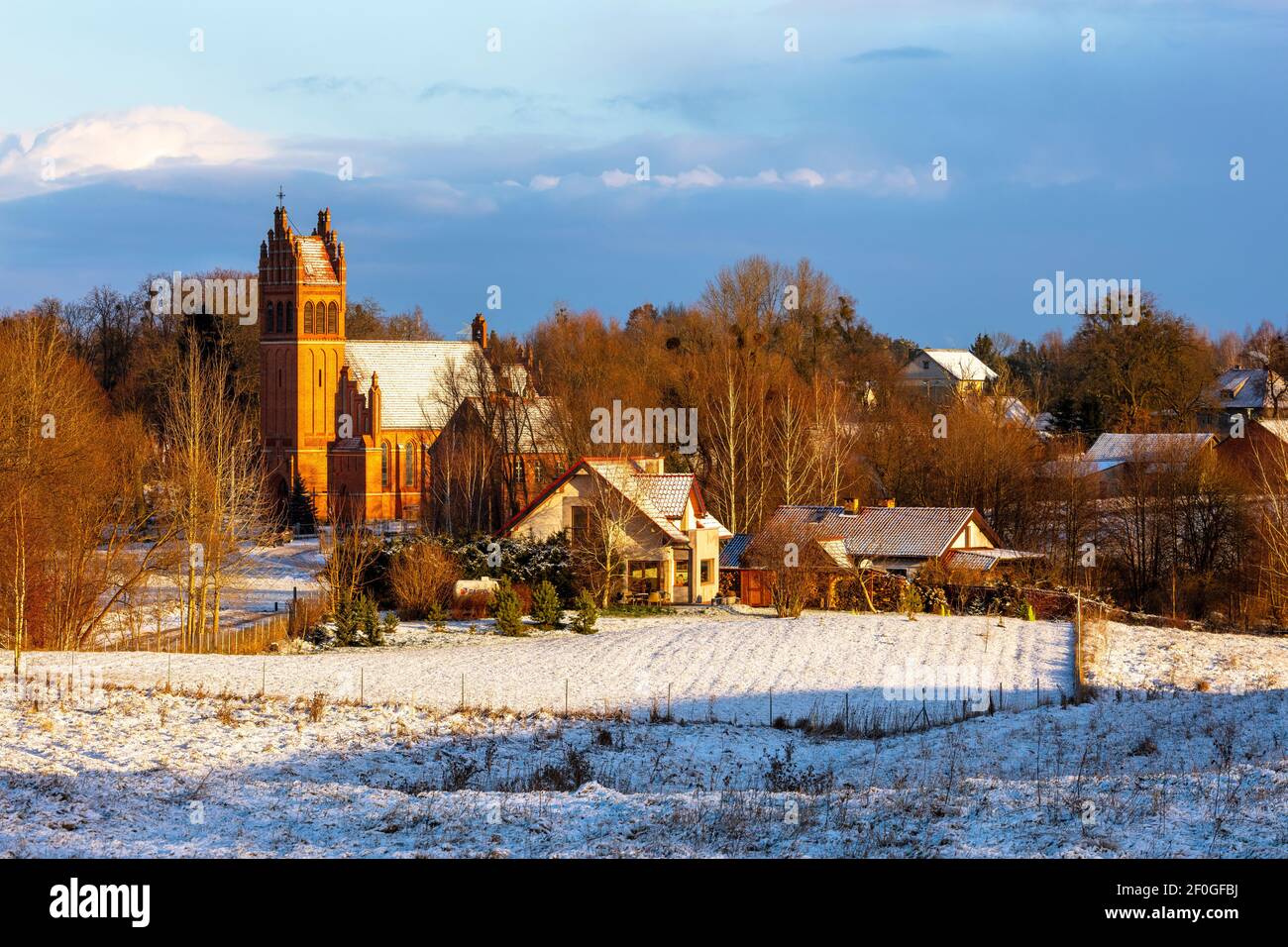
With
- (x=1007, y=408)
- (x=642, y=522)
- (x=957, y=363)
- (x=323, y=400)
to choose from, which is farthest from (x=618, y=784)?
(x=957, y=363)

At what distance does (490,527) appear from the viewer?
204 ft

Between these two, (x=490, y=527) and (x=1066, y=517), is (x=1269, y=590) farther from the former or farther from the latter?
(x=490, y=527)

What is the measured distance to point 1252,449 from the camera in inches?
2158

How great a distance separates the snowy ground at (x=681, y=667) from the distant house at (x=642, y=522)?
6.02 m

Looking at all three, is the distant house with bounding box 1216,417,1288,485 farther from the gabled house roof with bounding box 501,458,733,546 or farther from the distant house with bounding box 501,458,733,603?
the distant house with bounding box 501,458,733,603

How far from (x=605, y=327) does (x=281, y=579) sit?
32.6m

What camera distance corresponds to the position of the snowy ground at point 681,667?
79.9 feet

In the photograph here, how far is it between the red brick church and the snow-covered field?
4760cm

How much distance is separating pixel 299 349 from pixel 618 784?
Result: 2689 inches

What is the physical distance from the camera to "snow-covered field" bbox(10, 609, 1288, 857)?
11.8m

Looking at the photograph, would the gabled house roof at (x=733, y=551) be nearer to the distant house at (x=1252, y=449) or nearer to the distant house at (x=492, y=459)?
the distant house at (x=492, y=459)

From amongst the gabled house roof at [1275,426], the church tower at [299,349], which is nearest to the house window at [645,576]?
the gabled house roof at [1275,426]
